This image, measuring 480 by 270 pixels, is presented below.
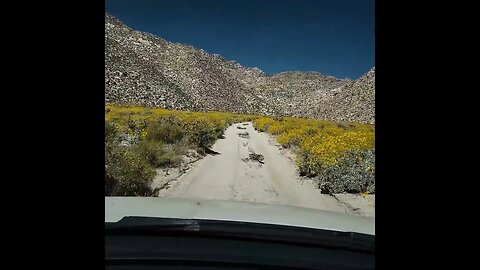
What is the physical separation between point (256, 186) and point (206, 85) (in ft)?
237

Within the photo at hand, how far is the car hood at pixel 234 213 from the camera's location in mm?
2711

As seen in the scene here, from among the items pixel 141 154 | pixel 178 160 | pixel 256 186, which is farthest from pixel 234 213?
pixel 178 160

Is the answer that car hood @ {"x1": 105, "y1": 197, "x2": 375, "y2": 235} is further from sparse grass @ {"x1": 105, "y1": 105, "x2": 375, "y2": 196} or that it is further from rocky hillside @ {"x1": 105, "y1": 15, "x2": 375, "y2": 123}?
rocky hillside @ {"x1": 105, "y1": 15, "x2": 375, "y2": 123}

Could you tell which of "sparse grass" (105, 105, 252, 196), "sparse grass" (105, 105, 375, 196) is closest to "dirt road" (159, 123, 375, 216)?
"sparse grass" (105, 105, 375, 196)

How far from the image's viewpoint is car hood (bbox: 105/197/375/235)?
8.89ft

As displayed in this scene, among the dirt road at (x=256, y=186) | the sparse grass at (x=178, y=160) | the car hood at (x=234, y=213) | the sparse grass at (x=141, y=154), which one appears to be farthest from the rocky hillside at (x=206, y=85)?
the car hood at (x=234, y=213)

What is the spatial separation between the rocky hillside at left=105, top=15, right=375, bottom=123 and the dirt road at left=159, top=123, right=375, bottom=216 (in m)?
37.6

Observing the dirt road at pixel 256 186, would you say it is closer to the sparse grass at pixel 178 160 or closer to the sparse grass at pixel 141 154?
the sparse grass at pixel 178 160
